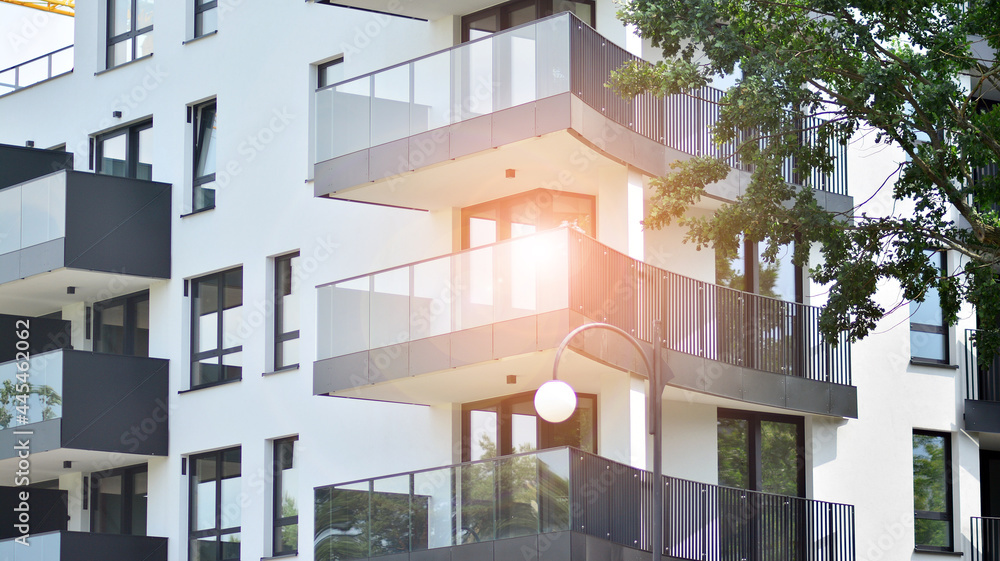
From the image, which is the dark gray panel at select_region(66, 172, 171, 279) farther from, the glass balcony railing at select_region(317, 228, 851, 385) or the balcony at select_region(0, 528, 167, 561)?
the glass balcony railing at select_region(317, 228, 851, 385)

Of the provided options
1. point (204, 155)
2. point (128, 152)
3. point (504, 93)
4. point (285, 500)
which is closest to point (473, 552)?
point (504, 93)

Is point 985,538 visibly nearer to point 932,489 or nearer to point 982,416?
point 932,489

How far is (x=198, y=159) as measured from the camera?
29.2 meters

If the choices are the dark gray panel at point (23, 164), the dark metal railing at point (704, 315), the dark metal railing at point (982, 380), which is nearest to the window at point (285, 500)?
the dark metal railing at point (704, 315)

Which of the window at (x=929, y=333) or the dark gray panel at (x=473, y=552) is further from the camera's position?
the window at (x=929, y=333)

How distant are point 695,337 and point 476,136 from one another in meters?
4.06

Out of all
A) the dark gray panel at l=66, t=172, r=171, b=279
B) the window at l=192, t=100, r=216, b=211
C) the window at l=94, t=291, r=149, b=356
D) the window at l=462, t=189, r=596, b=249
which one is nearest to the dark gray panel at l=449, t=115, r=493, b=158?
the window at l=462, t=189, r=596, b=249

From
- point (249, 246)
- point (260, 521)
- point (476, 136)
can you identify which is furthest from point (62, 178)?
point (476, 136)

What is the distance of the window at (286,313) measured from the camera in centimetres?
2678

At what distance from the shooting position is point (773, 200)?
66.3 ft

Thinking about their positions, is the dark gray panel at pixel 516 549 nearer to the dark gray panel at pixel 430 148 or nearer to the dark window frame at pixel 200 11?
the dark gray panel at pixel 430 148

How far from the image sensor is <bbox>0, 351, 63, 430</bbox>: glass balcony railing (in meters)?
27.6

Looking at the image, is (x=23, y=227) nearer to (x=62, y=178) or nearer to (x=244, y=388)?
(x=62, y=178)

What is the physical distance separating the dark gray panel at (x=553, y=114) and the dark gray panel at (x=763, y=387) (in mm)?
4796
